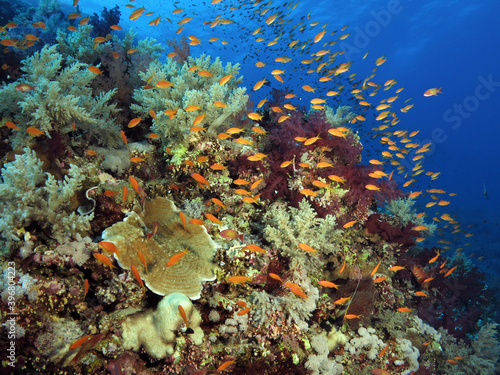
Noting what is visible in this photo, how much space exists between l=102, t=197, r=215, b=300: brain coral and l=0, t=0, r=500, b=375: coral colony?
20mm

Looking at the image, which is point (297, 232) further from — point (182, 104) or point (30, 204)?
point (30, 204)

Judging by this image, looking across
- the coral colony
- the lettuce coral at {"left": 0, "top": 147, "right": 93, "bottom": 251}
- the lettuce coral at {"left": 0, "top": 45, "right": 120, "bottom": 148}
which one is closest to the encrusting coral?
the coral colony

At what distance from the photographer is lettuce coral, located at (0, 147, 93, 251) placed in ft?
10.6

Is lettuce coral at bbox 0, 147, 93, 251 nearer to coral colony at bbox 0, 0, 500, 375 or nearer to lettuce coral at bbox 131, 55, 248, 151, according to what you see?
coral colony at bbox 0, 0, 500, 375

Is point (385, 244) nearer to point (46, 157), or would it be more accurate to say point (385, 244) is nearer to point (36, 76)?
point (46, 157)

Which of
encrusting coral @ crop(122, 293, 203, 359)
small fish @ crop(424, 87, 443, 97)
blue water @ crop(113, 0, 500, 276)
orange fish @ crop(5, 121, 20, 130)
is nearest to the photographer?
encrusting coral @ crop(122, 293, 203, 359)

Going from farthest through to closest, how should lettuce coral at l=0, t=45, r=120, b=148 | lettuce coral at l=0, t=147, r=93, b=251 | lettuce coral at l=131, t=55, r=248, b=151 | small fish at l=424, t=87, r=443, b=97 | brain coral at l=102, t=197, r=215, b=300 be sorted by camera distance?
small fish at l=424, t=87, r=443, b=97 < lettuce coral at l=131, t=55, r=248, b=151 < lettuce coral at l=0, t=45, r=120, b=148 < brain coral at l=102, t=197, r=215, b=300 < lettuce coral at l=0, t=147, r=93, b=251

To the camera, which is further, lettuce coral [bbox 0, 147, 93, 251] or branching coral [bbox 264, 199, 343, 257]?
branching coral [bbox 264, 199, 343, 257]

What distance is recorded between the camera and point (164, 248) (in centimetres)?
389

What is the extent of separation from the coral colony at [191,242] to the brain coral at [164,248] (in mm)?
20

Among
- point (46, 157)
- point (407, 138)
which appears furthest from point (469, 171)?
point (46, 157)


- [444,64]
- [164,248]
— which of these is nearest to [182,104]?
[164,248]

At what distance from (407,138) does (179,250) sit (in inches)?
325

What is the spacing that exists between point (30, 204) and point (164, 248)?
6.20ft
